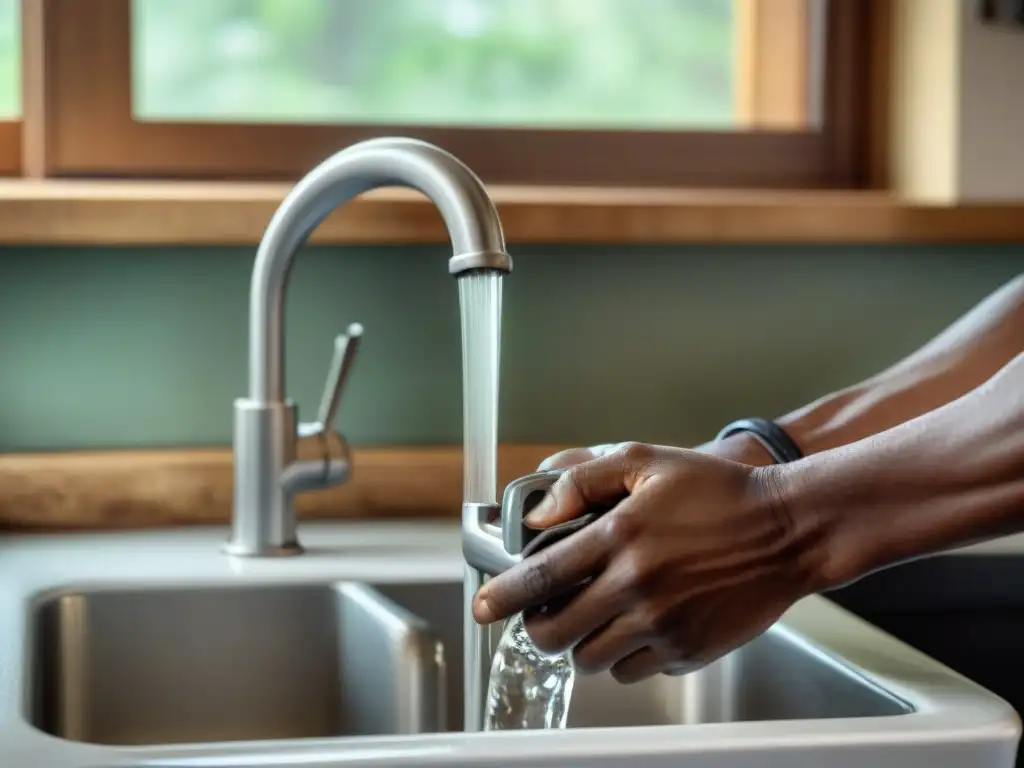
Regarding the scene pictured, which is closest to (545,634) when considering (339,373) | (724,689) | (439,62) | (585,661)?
(585,661)

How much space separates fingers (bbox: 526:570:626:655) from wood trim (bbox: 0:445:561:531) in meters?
0.50

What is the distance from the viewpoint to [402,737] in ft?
1.99

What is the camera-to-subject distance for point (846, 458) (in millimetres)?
658

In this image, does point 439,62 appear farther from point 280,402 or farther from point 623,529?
point 623,529

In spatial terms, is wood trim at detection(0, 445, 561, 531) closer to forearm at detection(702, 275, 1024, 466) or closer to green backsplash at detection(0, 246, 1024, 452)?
green backsplash at detection(0, 246, 1024, 452)

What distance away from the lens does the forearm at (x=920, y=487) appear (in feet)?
2.08

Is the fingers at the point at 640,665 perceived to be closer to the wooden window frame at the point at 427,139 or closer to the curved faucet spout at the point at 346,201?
the curved faucet spout at the point at 346,201

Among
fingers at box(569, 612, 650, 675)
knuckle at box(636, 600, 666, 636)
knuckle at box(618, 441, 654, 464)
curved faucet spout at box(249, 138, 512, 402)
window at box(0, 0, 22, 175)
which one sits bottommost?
fingers at box(569, 612, 650, 675)

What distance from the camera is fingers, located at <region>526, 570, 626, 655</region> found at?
649 mm

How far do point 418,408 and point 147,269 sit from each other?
0.26 metres

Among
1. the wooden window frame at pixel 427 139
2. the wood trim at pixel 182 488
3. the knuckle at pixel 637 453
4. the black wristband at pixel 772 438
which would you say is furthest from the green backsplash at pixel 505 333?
the knuckle at pixel 637 453

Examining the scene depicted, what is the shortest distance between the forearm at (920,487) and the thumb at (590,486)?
72 mm

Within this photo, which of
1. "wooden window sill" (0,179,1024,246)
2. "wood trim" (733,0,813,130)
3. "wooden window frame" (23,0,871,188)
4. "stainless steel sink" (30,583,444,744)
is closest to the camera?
"stainless steel sink" (30,583,444,744)

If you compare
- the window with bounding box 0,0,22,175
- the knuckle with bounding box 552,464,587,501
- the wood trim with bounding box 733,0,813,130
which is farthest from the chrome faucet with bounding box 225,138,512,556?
the wood trim with bounding box 733,0,813,130
